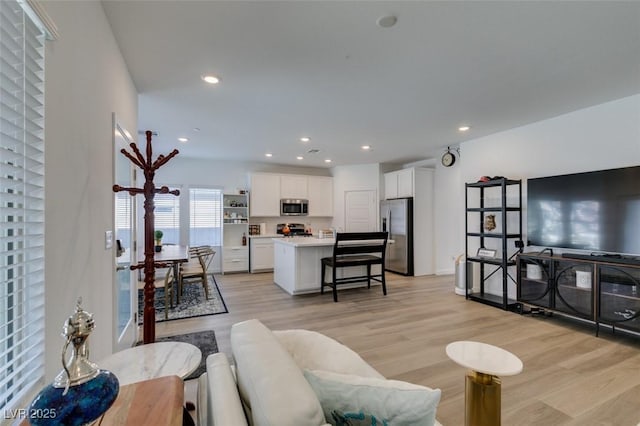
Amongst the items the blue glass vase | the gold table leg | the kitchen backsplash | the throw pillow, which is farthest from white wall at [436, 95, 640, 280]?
the blue glass vase

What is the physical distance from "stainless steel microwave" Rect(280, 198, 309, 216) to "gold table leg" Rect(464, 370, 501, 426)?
239 inches

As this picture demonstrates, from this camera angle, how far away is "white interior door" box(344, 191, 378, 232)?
23.2 ft

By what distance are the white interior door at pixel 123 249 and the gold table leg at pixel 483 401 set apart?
242cm

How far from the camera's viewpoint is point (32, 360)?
3.31 feet

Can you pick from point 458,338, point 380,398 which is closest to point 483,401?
point 380,398

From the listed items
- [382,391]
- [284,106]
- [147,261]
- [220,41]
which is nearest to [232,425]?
[382,391]

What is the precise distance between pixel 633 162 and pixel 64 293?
497 cm

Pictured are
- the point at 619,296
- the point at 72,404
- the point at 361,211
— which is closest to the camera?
the point at 72,404

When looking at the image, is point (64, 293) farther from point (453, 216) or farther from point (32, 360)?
point (453, 216)

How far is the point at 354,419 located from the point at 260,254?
608 centimetres

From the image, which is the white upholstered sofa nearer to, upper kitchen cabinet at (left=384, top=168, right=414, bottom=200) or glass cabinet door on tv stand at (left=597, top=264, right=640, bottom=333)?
glass cabinet door on tv stand at (left=597, top=264, right=640, bottom=333)

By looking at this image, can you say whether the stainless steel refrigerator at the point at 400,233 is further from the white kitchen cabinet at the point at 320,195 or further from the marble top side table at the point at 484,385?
the marble top side table at the point at 484,385

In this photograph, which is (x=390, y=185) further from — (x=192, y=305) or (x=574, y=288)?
(x=192, y=305)

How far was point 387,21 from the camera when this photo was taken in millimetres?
1914
